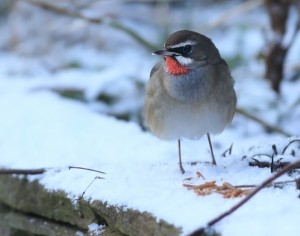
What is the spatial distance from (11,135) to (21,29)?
3307 mm

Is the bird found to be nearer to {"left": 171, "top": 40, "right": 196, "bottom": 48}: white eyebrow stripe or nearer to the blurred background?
{"left": 171, "top": 40, "right": 196, "bottom": 48}: white eyebrow stripe

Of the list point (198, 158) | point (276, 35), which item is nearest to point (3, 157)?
point (198, 158)

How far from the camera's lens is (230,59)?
6.40m

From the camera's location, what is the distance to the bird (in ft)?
10.3

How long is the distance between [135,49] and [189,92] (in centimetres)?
427

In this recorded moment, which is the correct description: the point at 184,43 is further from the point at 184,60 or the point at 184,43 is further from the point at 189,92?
the point at 189,92

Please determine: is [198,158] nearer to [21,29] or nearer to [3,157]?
[3,157]

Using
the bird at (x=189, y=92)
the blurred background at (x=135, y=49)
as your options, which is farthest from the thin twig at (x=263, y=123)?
the bird at (x=189, y=92)

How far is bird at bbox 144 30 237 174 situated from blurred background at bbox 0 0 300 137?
1.61 meters

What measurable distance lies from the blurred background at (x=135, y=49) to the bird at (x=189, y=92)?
1.61 m

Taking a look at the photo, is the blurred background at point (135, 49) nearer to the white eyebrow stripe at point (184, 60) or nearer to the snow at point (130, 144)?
the snow at point (130, 144)

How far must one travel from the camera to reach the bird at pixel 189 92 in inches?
124

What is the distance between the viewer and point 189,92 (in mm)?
3148

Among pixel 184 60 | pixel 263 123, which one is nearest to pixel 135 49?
pixel 263 123
